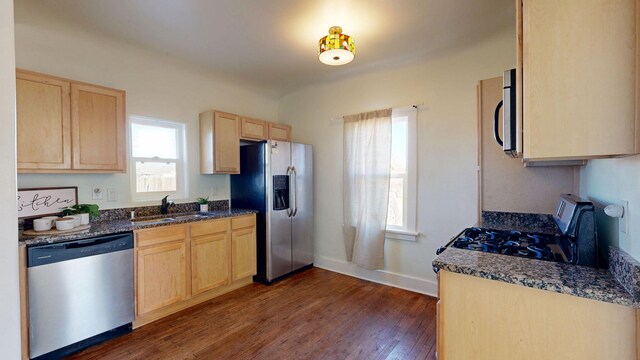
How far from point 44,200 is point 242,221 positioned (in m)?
1.70

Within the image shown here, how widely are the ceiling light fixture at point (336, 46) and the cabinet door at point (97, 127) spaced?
1.92 metres

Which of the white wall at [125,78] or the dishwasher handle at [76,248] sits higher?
the white wall at [125,78]

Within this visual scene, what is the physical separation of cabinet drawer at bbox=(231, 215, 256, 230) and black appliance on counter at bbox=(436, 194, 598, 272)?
2326 mm

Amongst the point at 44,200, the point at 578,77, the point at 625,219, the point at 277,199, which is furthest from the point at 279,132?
the point at 625,219

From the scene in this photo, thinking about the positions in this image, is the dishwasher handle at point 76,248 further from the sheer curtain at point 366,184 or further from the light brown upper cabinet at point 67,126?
the sheer curtain at point 366,184

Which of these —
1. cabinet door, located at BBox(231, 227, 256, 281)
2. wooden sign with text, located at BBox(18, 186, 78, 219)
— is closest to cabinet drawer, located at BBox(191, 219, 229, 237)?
cabinet door, located at BBox(231, 227, 256, 281)

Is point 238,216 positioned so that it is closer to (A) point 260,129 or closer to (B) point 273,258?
(B) point 273,258

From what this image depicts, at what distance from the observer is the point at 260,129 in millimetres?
3795

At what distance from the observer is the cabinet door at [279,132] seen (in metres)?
3.94

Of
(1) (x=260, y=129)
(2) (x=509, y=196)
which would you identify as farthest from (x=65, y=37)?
(2) (x=509, y=196)

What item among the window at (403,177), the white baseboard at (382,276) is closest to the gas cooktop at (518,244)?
the window at (403,177)

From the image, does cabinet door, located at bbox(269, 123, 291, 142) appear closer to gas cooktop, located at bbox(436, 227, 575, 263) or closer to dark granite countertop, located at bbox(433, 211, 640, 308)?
gas cooktop, located at bbox(436, 227, 575, 263)

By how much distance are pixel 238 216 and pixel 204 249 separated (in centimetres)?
52

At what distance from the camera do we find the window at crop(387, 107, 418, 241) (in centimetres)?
318
